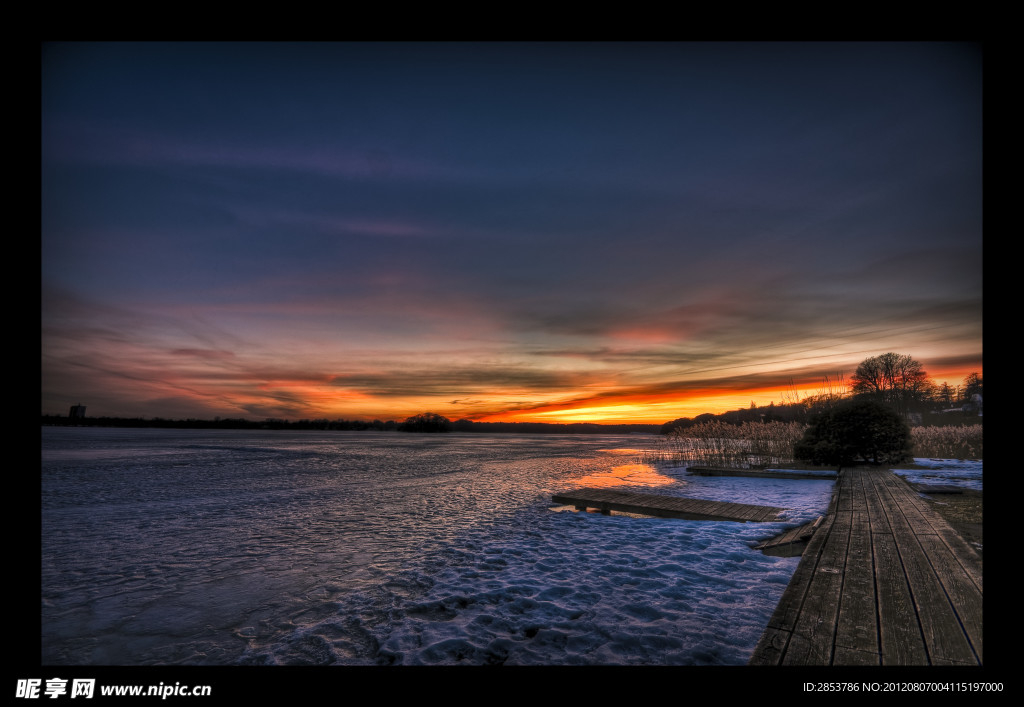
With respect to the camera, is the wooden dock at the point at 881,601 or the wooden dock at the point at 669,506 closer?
the wooden dock at the point at 881,601

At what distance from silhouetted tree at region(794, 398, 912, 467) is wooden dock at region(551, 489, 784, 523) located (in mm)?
9010

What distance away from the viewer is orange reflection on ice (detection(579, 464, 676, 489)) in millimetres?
13632

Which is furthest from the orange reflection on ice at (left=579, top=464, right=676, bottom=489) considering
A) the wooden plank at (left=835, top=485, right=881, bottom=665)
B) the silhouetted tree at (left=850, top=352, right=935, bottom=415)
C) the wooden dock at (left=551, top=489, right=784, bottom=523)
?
the silhouetted tree at (left=850, top=352, right=935, bottom=415)

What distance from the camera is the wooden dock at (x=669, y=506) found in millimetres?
8062

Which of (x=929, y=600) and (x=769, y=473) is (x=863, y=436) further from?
(x=929, y=600)

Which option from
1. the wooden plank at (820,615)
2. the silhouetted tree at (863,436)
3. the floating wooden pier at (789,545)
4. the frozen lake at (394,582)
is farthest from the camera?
the silhouetted tree at (863,436)

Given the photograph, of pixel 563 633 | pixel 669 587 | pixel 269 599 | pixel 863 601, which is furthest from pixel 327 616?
pixel 863 601

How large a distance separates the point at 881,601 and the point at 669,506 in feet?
17.6

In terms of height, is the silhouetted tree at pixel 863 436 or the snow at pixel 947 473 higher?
the silhouetted tree at pixel 863 436

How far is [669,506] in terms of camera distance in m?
8.77

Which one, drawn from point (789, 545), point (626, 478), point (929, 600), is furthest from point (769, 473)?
point (929, 600)

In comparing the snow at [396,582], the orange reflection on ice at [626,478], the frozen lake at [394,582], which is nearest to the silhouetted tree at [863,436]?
the snow at [396,582]

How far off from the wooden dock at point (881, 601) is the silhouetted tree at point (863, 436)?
421 inches

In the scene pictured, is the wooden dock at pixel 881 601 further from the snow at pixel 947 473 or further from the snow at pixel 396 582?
the snow at pixel 947 473
